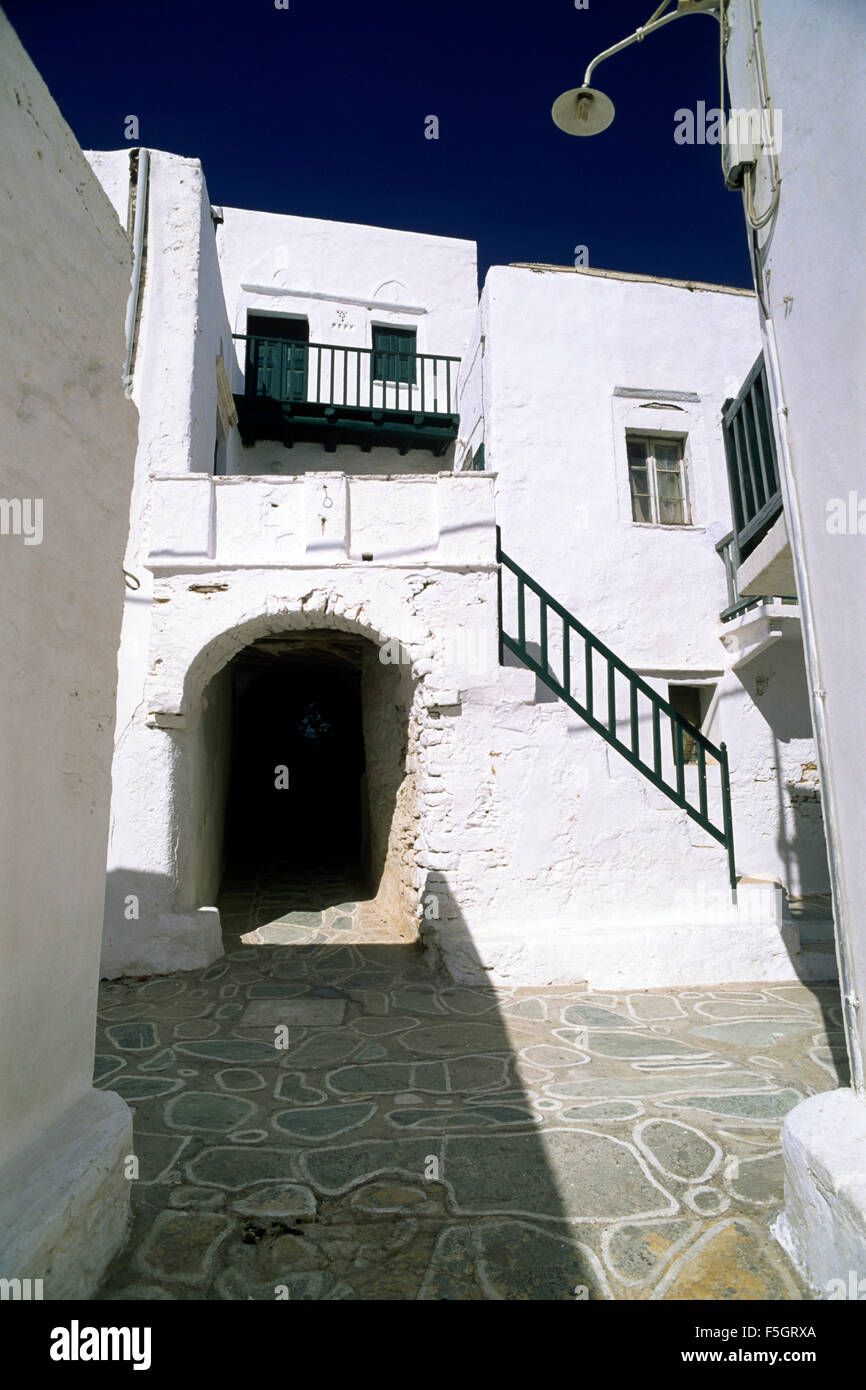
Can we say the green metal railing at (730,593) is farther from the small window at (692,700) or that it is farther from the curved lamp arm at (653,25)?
the curved lamp arm at (653,25)

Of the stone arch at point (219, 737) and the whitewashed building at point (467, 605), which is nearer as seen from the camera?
the whitewashed building at point (467, 605)

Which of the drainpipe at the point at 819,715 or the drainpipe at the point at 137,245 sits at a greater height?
the drainpipe at the point at 137,245

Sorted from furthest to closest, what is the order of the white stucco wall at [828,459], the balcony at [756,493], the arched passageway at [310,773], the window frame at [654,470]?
the window frame at [654,470]
the arched passageway at [310,773]
the balcony at [756,493]
the white stucco wall at [828,459]

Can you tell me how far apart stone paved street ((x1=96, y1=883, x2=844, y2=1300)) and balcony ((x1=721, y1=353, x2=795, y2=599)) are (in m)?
2.81

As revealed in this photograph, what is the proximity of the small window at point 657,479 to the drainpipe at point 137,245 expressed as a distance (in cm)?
588

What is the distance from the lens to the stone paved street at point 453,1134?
7.43 ft

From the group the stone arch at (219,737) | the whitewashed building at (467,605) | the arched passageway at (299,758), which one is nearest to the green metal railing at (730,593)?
the whitewashed building at (467,605)

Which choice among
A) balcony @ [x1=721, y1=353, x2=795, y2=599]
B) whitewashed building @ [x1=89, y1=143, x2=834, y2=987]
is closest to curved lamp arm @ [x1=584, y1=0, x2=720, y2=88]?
balcony @ [x1=721, y1=353, x2=795, y2=599]

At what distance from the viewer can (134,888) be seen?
5703 millimetres

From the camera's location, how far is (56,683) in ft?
7.11

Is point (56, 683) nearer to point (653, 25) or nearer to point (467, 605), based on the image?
point (653, 25)

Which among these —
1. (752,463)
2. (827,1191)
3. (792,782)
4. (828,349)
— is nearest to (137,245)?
(752,463)

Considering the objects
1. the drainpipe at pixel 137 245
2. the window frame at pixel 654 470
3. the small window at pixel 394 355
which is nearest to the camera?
the drainpipe at pixel 137 245

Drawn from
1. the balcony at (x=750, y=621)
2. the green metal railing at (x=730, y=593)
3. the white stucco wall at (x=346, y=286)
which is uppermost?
the white stucco wall at (x=346, y=286)
